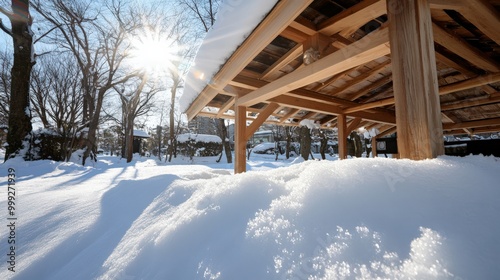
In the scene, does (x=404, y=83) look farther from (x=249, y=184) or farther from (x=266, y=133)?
(x=266, y=133)

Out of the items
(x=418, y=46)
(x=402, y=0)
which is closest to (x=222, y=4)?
(x=402, y=0)

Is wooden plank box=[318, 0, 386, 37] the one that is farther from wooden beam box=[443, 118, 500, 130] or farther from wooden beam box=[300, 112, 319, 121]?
wooden beam box=[443, 118, 500, 130]

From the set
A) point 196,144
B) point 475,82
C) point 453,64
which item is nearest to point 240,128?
point 453,64

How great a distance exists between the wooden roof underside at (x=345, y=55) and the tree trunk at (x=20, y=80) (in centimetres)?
600

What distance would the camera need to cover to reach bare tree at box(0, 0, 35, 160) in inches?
241

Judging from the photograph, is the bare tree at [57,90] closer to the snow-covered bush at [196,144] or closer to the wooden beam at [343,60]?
the snow-covered bush at [196,144]

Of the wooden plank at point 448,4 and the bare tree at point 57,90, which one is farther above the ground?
the bare tree at point 57,90

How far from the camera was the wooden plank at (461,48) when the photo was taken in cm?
191

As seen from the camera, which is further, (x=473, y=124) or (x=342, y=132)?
(x=473, y=124)

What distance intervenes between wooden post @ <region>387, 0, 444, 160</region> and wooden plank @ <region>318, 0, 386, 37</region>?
0.44 meters

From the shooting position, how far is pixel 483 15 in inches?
62.9

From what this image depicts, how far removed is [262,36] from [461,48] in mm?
2078

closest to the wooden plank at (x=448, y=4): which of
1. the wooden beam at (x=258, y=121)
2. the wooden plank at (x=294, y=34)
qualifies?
the wooden plank at (x=294, y=34)

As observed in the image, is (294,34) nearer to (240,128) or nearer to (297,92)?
(297,92)
